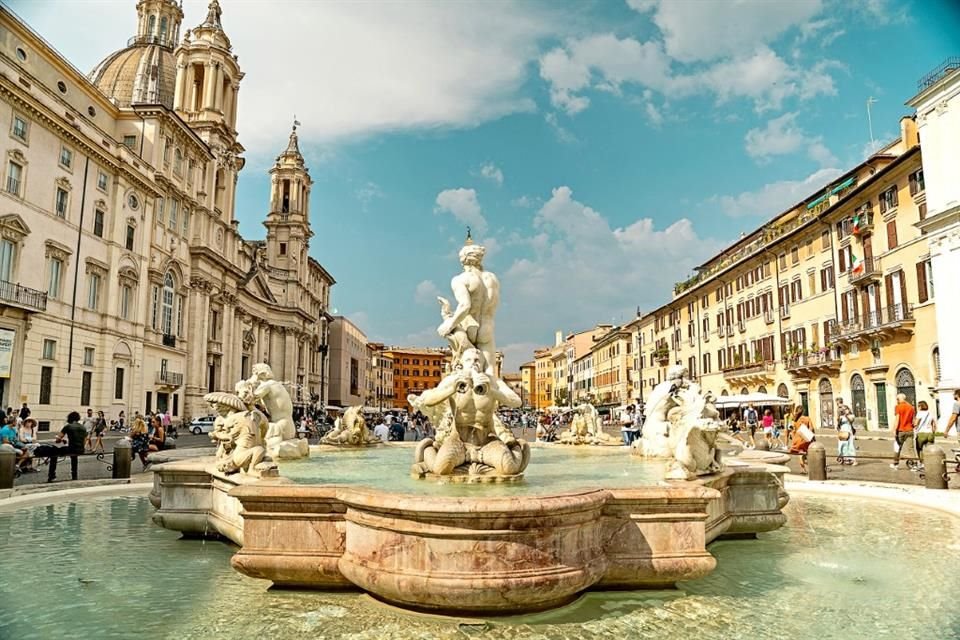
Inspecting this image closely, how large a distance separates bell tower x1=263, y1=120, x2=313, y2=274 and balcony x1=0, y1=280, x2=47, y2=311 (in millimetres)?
49543

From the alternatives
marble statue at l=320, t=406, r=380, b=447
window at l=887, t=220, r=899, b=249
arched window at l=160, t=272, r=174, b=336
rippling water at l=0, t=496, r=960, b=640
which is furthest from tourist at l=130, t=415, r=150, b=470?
window at l=887, t=220, r=899, b=249

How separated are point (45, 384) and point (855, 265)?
1588 inches

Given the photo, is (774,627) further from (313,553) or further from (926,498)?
(926,498)

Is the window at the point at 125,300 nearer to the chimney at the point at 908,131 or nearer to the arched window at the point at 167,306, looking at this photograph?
the arched window at the point at 167,306

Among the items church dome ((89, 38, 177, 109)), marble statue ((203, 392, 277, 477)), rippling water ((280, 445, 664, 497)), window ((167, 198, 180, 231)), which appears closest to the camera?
rippling water ((280, 445, 664, 497))

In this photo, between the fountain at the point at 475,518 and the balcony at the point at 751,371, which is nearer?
the fountain at the point at 475,518

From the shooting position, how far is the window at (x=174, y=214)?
41281 mm

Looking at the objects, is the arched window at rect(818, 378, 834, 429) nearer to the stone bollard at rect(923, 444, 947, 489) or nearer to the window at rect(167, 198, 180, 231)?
the stone bollard at rect(923, 444, 947, 489)

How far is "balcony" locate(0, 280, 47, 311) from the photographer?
83.5 ft

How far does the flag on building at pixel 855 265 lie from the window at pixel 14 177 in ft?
132

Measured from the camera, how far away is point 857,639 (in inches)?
142

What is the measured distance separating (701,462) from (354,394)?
10347cm

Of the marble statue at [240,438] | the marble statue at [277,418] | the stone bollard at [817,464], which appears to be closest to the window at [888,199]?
the stone bollard at [817,464]

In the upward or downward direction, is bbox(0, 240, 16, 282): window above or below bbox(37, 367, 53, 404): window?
above
